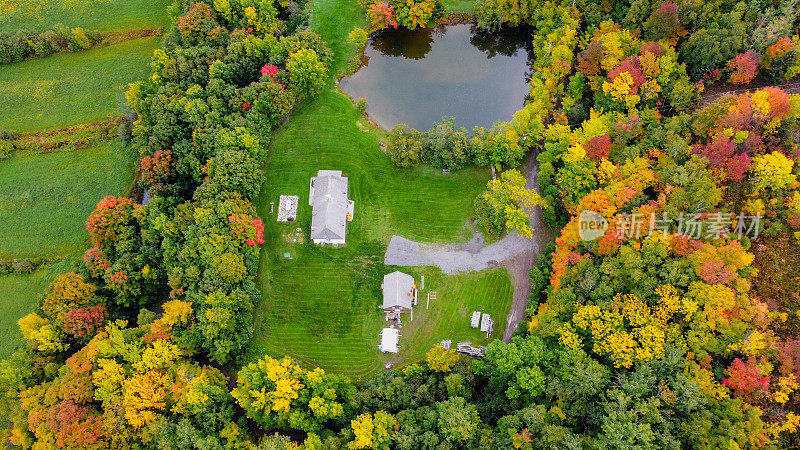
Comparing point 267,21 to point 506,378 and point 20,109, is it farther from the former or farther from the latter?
point 506,378

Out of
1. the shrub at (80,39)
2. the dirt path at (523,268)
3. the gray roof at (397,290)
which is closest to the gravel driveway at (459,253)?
the dirt path at (523,268)

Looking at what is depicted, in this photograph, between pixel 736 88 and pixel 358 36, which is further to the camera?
pixel 358 36

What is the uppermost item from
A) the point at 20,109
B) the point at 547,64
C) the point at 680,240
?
the point at 547,64

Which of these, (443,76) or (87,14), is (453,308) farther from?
(87,14)

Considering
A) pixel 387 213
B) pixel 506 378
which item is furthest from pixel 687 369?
pixel 387 213

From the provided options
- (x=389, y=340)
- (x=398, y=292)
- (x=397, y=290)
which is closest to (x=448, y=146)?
(x=397, y=290)

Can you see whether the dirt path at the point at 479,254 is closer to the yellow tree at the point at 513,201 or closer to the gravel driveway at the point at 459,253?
the gravel driveway at the point at 459,253
